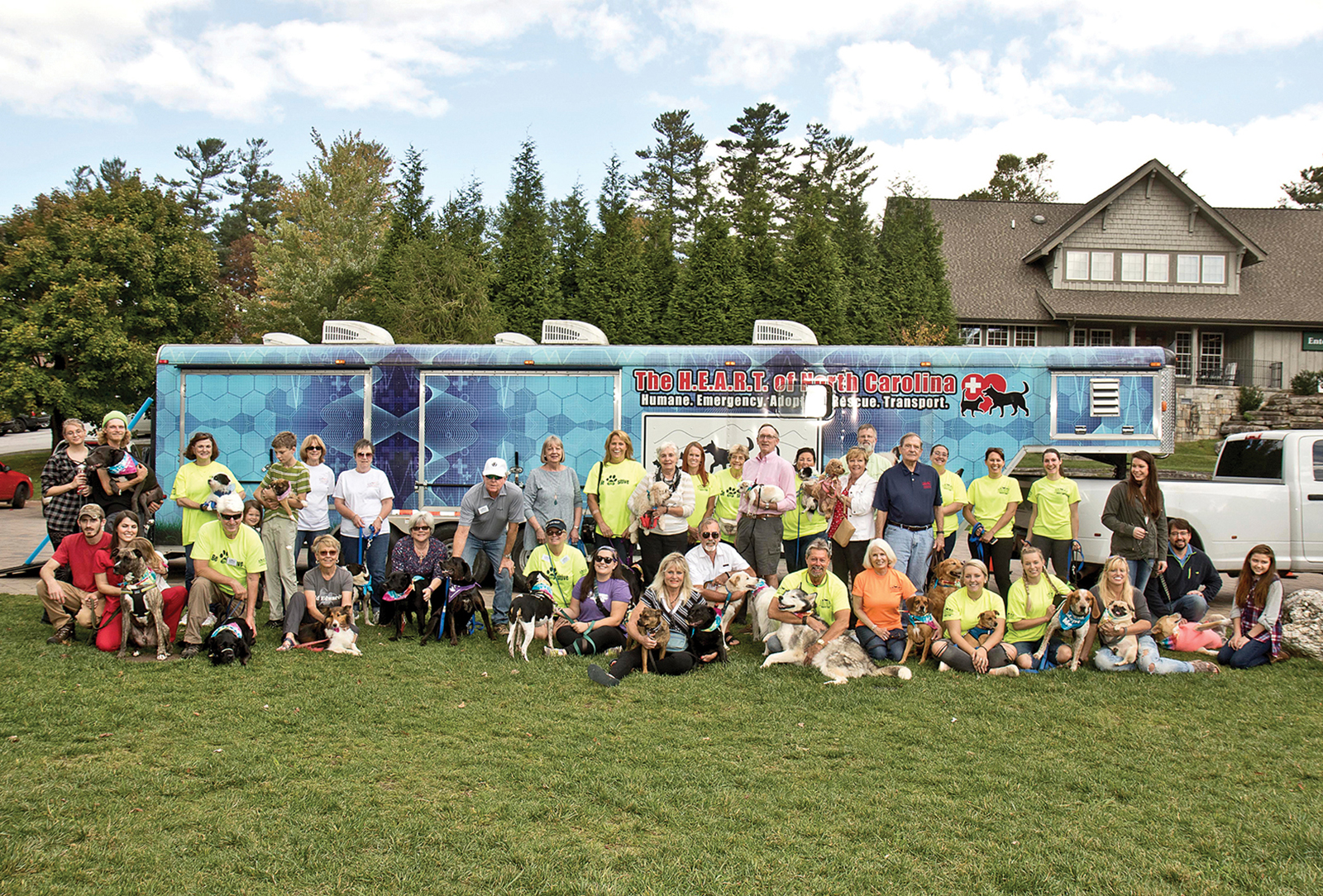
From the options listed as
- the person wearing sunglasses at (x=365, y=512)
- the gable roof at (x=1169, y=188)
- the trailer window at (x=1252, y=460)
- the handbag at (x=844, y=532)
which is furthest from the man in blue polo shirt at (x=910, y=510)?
the gable roof at (x=1169, y=188)

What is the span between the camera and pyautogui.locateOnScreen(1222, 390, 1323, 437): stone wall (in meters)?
26.2

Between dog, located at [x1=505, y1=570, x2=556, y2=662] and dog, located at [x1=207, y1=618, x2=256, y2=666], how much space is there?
6.35 ft

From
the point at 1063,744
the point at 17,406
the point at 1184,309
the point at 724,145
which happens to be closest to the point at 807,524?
the point at 1063,744

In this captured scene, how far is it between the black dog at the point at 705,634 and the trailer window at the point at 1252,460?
260 inches

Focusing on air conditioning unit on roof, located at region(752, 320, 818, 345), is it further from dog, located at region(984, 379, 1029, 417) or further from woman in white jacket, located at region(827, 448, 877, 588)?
Result: woman in white jacket, located at region(827, 448, 877, 588)

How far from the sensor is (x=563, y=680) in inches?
252

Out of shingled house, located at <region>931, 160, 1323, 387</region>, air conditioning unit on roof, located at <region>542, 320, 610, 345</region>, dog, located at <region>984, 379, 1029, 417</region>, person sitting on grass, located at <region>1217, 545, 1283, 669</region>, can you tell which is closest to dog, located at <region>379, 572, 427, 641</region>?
air conditioning unit on roof, located at <region>542, 320, 610, 345</region>

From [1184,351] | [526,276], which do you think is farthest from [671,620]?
[1184,351]

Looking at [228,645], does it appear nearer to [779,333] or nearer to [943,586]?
[943,586]

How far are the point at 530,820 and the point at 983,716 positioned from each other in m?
2.98

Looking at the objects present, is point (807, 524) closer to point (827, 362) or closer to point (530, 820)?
point (827, 362)

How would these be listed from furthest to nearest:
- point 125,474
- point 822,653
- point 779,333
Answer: point 779,333 → point 125,474 → point 822,653

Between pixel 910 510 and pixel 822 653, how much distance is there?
1683 mm

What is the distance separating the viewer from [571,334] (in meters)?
10.8
